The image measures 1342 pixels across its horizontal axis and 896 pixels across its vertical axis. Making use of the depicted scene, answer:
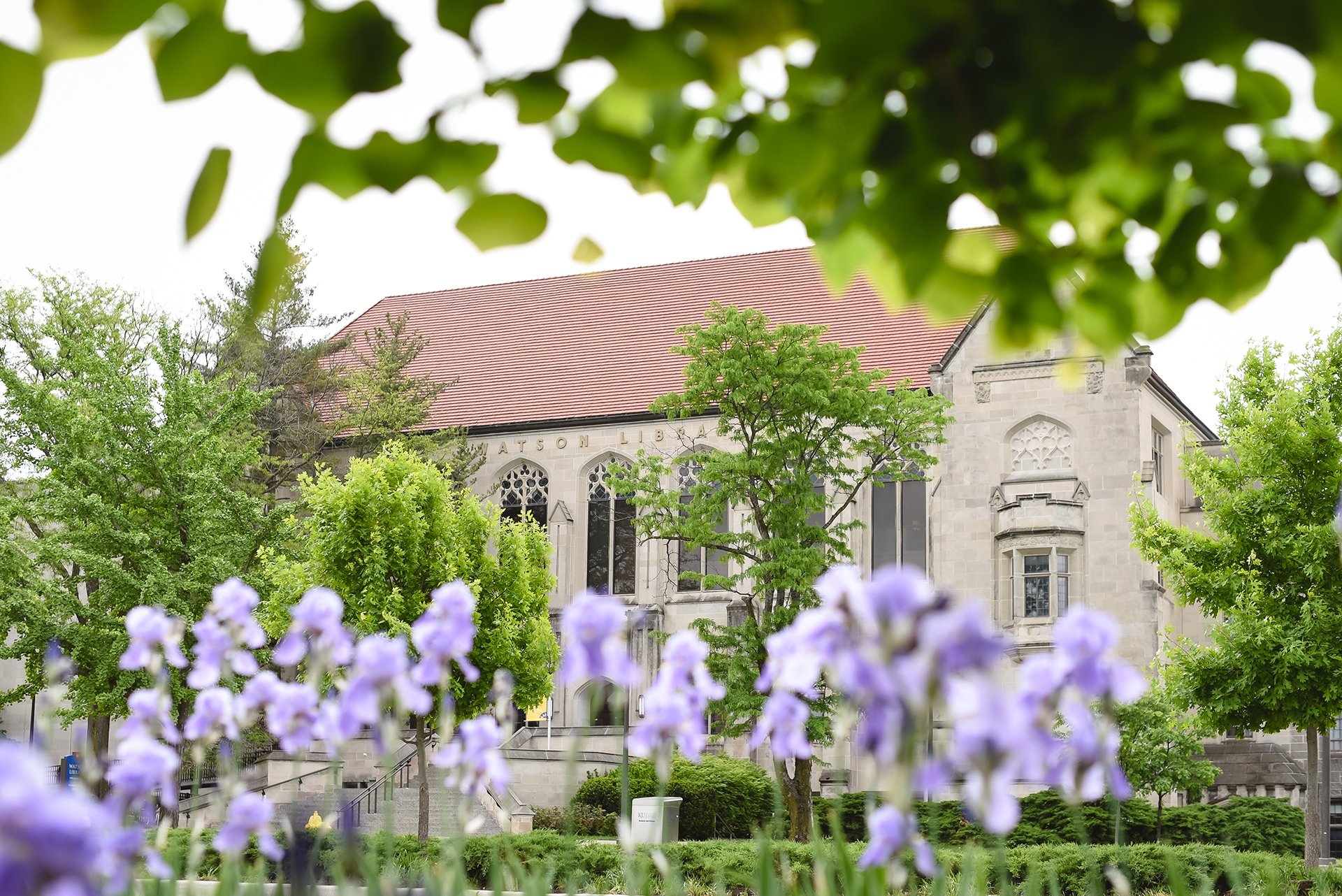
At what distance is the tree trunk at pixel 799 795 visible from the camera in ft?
61.7

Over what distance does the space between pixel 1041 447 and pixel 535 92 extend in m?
26.9

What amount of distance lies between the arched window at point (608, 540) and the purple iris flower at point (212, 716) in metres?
28.9

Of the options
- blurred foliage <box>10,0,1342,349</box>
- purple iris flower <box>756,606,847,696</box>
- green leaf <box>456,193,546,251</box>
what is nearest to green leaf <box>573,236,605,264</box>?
blurred foliage <box>10,0,1342,349</box>

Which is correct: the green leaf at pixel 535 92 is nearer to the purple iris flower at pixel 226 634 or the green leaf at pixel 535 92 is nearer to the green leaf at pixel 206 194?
the green leaf at pixel 206 194

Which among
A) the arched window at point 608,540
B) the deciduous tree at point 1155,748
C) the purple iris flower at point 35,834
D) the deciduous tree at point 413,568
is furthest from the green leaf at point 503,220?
the arched window at point 608,540

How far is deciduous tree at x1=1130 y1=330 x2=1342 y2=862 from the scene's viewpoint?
16297mm

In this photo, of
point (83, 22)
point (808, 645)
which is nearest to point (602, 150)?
point (83, 22)

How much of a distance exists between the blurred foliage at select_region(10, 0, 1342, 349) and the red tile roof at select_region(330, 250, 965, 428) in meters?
28.1

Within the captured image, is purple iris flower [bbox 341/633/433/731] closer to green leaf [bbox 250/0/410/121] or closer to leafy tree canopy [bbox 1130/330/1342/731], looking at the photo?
green leaf [bbox 250/0/410/121]

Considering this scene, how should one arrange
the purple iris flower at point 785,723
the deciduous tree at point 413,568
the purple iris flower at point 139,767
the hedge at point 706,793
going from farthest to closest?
1. the hedge at point 706,793
2. the deciduous tree at point 413,568
3. the purple iris flower at point 139,767
4. the purple iris flower at point 785,723

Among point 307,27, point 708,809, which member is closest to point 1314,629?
point 708,809

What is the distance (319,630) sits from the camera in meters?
→ 2.94

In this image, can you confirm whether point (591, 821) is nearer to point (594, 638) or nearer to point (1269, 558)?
point (1269, 558)

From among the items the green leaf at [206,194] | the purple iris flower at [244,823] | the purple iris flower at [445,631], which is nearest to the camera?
the green leaf at [206,194]
